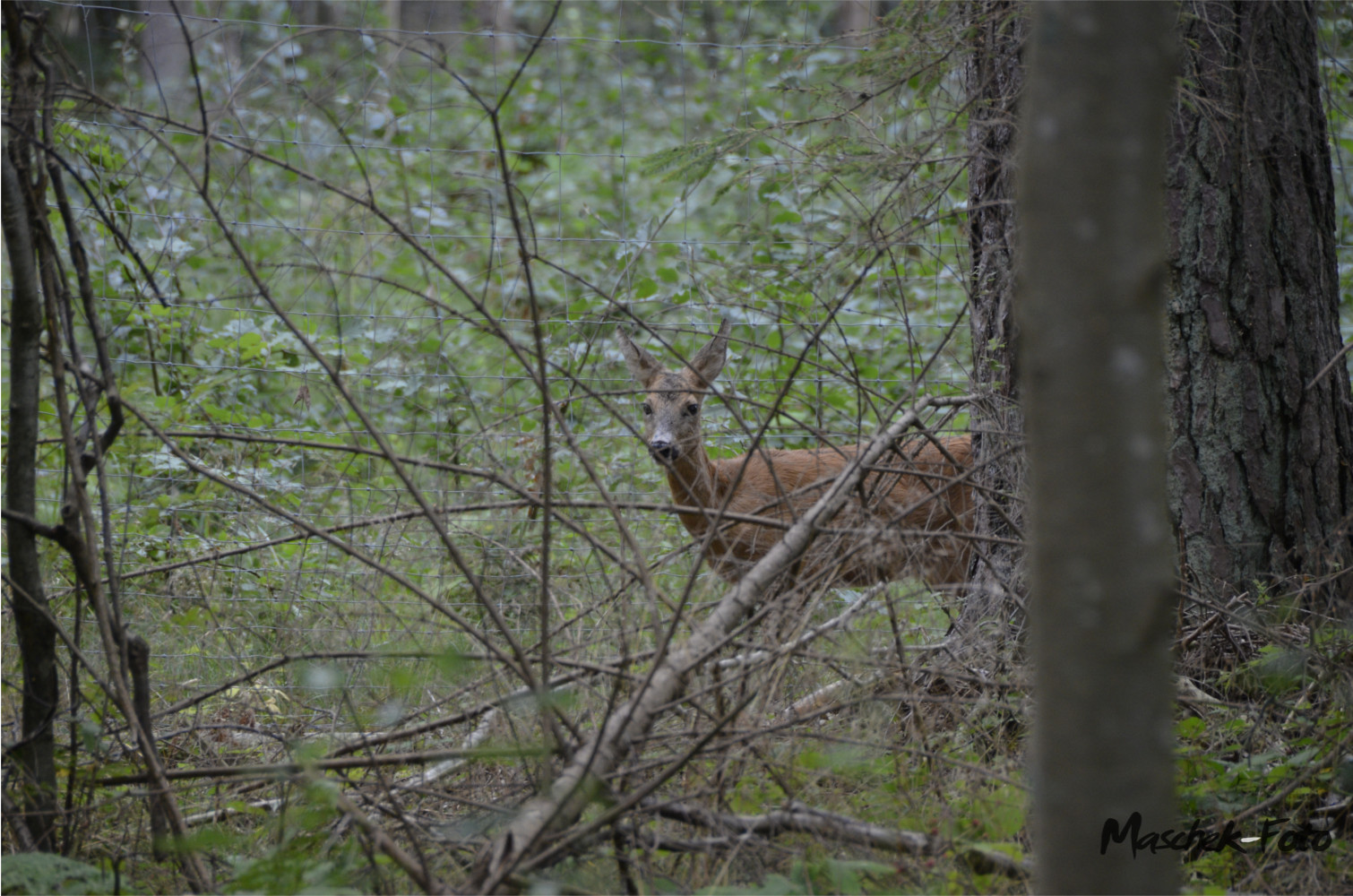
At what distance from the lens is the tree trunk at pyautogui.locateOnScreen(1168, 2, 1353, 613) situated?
11.0 feet

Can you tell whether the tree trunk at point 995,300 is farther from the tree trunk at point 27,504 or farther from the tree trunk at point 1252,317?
the tree trunk at point 27,504

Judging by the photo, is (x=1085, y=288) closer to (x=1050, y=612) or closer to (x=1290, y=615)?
(x=1050, y=612)

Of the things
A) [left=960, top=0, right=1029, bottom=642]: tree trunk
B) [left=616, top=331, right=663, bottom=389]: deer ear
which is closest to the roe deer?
[left=616, top=331, right=663, bottom=389]: deer ear

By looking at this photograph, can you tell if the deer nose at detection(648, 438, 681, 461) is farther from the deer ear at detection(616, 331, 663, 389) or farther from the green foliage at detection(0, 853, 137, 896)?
the green foliage at detection(0, 853, 137, 896)

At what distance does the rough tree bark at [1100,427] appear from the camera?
96cm

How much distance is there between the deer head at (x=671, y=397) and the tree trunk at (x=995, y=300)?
2232 mm

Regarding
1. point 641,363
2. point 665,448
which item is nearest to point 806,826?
point 665,448

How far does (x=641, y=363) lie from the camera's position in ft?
21.1

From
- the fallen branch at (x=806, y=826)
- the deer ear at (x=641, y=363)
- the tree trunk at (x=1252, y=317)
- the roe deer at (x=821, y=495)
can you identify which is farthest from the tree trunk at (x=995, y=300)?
the deer ear at (x=641, y=363)

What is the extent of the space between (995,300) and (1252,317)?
85cm

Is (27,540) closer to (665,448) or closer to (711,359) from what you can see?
(665,448)

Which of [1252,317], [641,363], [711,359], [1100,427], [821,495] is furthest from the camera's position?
[641,363]

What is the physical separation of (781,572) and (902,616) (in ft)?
2.41

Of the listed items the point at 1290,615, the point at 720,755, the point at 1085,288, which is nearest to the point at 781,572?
the point at 720,755
